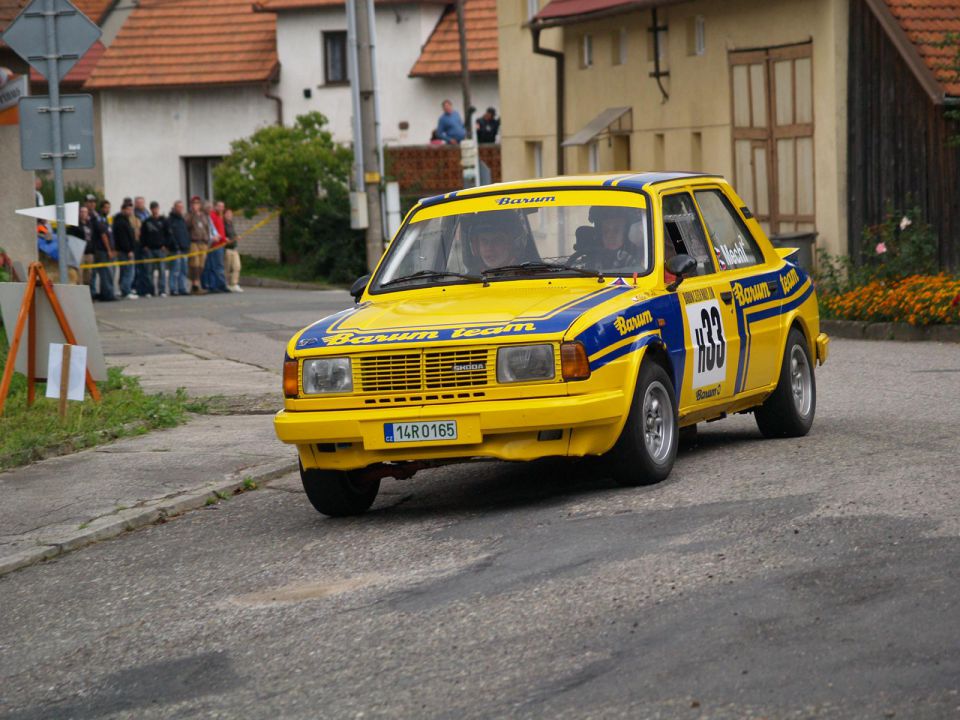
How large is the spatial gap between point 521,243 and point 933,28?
52.6 feet

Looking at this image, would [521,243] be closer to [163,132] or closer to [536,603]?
[536,603]

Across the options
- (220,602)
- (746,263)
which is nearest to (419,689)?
(220,602)

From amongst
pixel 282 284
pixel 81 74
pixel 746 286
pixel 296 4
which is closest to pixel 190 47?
pixel 81 74

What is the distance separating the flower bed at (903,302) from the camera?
2131 centimetres

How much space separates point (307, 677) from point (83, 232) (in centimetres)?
2910

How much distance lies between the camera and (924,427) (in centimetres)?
1205

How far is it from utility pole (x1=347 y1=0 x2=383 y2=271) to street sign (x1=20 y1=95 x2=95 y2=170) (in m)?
15.8

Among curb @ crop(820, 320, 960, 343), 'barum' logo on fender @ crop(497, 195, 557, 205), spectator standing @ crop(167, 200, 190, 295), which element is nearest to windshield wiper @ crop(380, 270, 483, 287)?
'barum' logo on fender @ crop(497, 195, 557, 205)

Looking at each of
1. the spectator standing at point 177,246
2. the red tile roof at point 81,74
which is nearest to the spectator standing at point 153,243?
the spectator standing at point 177,246

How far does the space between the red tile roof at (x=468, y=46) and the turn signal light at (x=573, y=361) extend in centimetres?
4082

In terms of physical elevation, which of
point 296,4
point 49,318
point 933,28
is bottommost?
point 49,318

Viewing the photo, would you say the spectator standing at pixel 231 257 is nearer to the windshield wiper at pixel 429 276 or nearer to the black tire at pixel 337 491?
the windshield wiper at pixel 429 276

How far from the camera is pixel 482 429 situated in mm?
9195

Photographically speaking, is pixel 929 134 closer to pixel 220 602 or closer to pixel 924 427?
pixel 924 427
